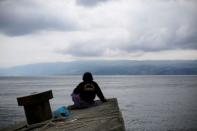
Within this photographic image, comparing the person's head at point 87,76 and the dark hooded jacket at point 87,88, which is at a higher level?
the person's head at point 87,76

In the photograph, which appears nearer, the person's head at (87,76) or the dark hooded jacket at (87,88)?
the person's head at (87,76)

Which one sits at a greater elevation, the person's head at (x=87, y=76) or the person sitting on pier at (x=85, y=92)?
the person's head at (x=87, y=76)

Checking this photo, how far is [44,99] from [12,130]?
143 cm

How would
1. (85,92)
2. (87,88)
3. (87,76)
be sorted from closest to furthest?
(87,76) < (87,88) < (85,92)

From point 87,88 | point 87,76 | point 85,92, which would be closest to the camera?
point 87,76

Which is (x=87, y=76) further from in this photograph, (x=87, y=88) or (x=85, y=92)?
(x=85, y=92)

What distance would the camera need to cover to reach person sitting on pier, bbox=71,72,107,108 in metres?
12.7

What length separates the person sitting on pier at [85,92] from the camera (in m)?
12.7

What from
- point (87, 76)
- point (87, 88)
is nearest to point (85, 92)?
point (87, 88)

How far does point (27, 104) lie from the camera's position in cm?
978

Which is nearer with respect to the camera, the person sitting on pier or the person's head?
the person's head

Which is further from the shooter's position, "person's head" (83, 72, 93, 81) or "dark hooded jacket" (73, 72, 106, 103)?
"dark hooded jacket" (73, 72, 106, 103)

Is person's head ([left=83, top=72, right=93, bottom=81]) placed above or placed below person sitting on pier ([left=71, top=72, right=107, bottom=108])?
above

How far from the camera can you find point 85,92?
1291 cm
